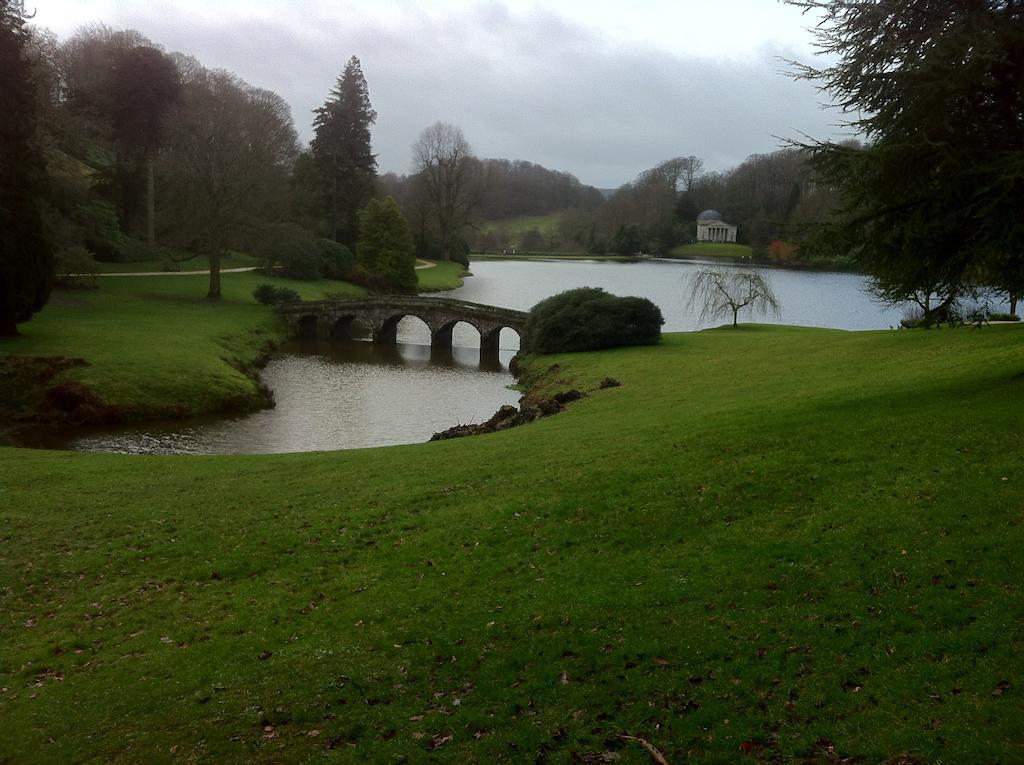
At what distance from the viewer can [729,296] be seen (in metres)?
56.9

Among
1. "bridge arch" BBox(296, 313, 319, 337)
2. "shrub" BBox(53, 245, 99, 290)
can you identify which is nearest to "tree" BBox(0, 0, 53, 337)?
"shrub" BBox(53, 245, 99, 290)

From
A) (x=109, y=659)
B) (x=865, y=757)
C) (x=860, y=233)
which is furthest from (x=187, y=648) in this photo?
(x=860, y=233)

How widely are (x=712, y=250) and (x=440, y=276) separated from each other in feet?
157

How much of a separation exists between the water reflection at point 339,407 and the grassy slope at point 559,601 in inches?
456

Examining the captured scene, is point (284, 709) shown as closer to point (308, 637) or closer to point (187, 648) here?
point (308, 637)

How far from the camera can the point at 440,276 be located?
89812 mm

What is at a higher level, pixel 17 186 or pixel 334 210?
Answer: pixel 334 210

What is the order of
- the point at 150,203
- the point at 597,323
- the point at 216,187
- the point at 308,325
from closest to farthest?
the point at 597,323 < the point at 216,187 < the point at 308,325 < the point at 150,203

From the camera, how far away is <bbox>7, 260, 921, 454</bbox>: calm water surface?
29375 millimetres

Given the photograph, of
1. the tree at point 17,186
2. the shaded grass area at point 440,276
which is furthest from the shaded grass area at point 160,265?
the tree at point 17,186

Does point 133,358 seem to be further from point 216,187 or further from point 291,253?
point 291,253

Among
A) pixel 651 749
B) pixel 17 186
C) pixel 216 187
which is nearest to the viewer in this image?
pixel 651 749

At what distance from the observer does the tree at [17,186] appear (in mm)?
33469

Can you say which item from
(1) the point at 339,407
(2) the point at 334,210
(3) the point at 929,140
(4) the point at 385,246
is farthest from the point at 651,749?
(2) the point at 334,210
